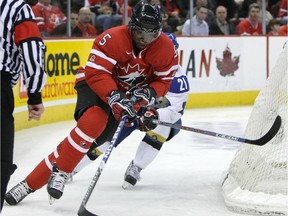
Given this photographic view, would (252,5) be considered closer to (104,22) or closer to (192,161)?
(104,22)

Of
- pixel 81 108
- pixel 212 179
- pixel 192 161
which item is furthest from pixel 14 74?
pixel 192 161

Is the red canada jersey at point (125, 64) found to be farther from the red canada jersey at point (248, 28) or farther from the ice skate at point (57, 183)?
the red canada jersey at point (248, 28)

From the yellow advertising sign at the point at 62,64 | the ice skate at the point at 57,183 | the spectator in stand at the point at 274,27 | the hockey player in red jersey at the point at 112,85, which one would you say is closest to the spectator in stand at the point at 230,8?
the spectator in stand at the point at 274,27

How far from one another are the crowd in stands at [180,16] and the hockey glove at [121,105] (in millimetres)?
4693

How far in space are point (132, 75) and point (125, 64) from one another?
8 centimetres

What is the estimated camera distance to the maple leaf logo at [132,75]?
4.59 metres

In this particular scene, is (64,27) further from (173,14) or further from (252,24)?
(252,24)

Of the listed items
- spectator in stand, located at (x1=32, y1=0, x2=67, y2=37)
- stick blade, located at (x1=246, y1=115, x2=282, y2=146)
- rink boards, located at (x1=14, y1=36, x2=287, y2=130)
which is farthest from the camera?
rink boards, located at (x1=14, y1=36, x2=287, y2=130)

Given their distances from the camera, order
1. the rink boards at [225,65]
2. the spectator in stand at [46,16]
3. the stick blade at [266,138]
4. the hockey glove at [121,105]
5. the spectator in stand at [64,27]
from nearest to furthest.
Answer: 1. the hockey glove at [121,105]
2. the stick blade at [266,138]
3. the spectator in stand at [46,16]
4. the spectator in stand at [64,27]
5. the rink boards at [225,65]

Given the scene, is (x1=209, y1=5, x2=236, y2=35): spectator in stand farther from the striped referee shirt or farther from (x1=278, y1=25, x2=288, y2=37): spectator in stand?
the striped referee shirt

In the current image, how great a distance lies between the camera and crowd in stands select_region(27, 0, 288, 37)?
30.2 feet

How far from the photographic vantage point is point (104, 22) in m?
9.98

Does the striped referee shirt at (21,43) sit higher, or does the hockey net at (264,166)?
the striped referee shirt at (21,43)

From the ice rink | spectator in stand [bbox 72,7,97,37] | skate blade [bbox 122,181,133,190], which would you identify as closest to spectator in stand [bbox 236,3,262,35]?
spectator in stand [bbox 72,7,97,37]
